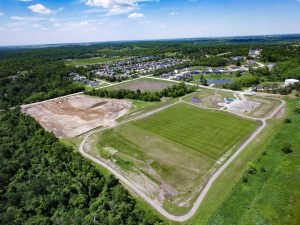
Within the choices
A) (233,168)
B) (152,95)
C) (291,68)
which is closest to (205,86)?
(152,95)

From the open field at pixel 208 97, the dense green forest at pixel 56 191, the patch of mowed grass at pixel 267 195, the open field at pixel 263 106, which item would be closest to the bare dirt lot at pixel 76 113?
A: the dense green forest at pixel 56 191

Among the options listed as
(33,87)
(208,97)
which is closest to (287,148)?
(208,97)

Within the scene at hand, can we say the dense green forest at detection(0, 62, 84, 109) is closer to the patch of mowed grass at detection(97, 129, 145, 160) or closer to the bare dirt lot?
the bare dirt lot

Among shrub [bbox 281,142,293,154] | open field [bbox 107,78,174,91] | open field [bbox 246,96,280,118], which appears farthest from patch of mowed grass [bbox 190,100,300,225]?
open field [bbox 107,78,174,91]

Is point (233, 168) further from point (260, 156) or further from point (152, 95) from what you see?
point (152, 95)

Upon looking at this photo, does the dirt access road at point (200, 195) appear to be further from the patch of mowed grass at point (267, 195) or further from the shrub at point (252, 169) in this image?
the shrub at point (252, 169)

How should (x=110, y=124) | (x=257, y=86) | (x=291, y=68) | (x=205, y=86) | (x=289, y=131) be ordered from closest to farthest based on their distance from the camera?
(x=289, y=131), (x=110, y=124), (x=257, y=86), (x=205, y=86), (x=291, y=68)
